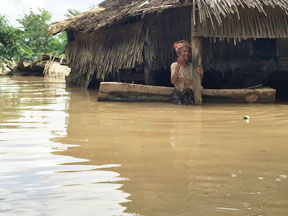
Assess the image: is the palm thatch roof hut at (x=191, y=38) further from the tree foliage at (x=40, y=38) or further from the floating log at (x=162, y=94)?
the tree foliage at (x=40, y=38)

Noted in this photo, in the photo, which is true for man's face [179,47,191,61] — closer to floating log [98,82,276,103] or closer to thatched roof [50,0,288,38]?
thatched roof [50,0,288,38]

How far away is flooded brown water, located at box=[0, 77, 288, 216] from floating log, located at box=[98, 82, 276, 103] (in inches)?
95.4

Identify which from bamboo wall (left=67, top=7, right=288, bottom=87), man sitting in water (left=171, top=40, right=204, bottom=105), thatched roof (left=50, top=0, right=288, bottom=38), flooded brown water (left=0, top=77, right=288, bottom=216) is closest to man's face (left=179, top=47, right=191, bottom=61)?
man sitting in water (left=171, top=40, right=204, bottom=105)

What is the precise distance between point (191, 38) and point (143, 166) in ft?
17.7

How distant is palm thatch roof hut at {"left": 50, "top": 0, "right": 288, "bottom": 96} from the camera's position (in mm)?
7734

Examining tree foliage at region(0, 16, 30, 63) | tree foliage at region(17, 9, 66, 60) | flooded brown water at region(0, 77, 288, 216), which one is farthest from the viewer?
tree foliage at region(17, 9, 66, 60)

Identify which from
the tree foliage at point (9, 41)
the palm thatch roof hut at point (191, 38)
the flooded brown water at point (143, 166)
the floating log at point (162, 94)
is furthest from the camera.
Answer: the tree foliage at point (9, 41)

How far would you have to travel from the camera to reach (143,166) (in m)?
2.87

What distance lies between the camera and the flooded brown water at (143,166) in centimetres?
208

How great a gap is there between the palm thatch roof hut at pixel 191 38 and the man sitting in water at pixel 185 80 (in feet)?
0.69

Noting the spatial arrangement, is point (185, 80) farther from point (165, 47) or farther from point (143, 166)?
point (143, 166)

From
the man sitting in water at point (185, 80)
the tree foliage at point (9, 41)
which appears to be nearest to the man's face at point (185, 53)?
the man sitting in water at point (185, 80)

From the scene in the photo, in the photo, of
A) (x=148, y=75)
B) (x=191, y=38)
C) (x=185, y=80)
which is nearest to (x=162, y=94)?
(x=185, y=80)

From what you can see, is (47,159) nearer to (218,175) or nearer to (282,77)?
(218,175)
